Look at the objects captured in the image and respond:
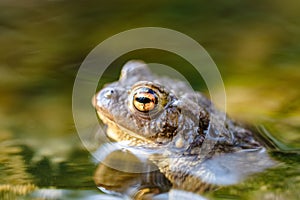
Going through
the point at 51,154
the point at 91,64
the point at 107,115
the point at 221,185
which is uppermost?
the point at 91,64

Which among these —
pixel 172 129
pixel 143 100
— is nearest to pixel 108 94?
pixel 143 100

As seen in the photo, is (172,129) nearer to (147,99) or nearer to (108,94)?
(147,99)

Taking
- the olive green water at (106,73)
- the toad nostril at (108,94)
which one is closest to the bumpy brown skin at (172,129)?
the toad nostril at (108,94)

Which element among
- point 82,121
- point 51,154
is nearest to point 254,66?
point 82,121

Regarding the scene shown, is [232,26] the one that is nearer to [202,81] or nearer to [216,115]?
[202,81]

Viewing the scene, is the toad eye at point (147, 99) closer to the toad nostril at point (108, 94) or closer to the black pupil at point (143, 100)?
the black pupil at point (143, 100)
